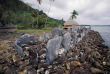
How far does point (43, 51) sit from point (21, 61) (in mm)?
495

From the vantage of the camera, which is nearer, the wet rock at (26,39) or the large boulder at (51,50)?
the large boulder at (51,50)

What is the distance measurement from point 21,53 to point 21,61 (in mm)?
193

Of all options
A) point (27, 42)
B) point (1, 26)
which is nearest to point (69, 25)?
point (1, 26)

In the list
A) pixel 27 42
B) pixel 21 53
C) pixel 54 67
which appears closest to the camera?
pixel 54 67

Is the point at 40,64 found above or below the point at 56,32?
below

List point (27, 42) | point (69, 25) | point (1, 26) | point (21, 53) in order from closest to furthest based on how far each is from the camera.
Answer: point (21, 53) → point (27, 42) → point (1, 26) → point (69, 25)

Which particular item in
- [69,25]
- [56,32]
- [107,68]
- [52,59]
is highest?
[69,25]

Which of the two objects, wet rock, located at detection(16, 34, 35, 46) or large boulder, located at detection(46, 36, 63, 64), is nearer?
large boulder, located at detection(46, 36, 63, 64)

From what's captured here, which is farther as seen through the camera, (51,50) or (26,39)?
(26,39)

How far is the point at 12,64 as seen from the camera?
131 cm

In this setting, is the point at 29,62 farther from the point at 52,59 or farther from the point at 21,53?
the point at 52,59

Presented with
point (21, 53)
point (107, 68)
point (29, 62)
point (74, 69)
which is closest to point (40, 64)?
point (29, 62)

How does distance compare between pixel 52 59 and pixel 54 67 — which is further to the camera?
pixel 52 59

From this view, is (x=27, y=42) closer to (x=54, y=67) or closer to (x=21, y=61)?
(x=21, y=61)
